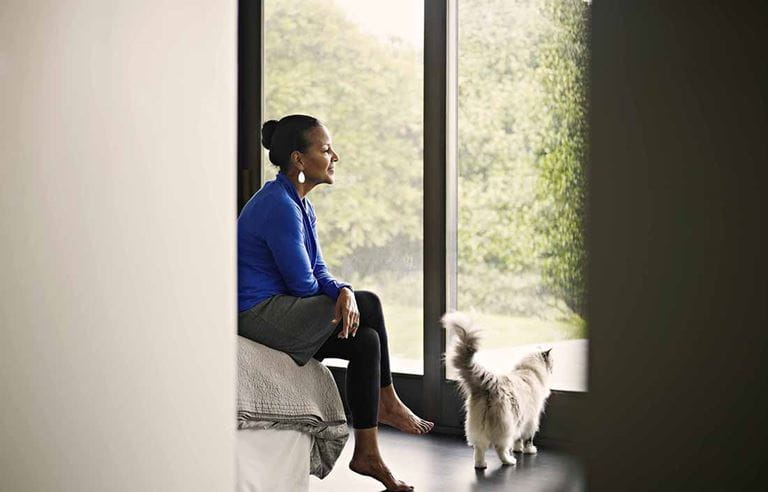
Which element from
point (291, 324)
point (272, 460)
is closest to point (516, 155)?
point (291, 324)

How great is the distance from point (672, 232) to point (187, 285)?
2.60ft

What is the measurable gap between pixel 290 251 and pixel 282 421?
1.54ft

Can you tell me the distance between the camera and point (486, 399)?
8.51 ft

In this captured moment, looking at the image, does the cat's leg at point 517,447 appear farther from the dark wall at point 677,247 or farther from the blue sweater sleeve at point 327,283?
the dark wall at point 677,247

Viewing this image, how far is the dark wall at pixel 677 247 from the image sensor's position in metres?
0.59

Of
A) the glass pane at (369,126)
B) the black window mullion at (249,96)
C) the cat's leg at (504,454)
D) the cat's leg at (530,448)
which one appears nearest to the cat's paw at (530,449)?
the cat's leg at (530,448)

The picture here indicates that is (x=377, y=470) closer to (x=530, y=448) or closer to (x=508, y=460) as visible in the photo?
(x=508, y=460)

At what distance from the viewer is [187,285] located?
4.06ft

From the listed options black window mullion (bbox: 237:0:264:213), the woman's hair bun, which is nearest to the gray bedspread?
the woman's hair bun

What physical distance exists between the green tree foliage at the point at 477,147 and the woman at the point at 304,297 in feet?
2.41

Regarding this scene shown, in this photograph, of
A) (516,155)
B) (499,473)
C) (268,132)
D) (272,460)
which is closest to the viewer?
(272,460)

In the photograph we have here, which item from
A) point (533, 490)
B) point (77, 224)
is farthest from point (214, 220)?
point (533, 490)

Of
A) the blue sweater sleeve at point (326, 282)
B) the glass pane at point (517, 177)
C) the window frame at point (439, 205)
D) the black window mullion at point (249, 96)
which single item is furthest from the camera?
the black window mullion at point (249, 96)

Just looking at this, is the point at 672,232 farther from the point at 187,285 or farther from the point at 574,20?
the point at 574,20
